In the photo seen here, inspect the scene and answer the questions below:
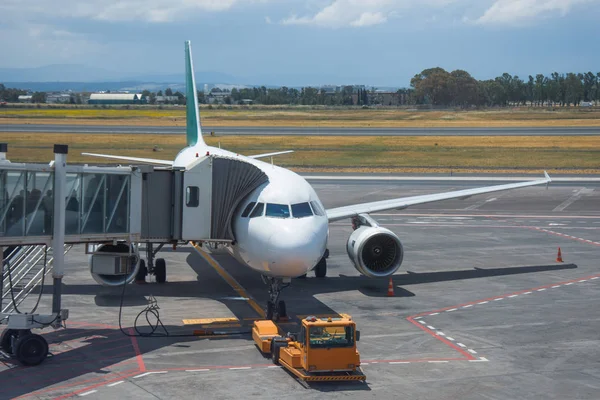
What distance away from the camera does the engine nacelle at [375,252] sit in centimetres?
3234

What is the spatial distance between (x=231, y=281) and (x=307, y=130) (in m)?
95.2

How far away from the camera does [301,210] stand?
2672 cm

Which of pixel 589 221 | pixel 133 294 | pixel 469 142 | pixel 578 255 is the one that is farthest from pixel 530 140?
pixel 133 294

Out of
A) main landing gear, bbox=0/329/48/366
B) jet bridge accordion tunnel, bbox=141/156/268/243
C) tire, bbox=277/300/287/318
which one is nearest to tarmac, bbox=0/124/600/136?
jet bridge accordion tunnel, bbox=141/156/268/243

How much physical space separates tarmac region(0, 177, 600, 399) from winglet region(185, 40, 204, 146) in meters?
5.51

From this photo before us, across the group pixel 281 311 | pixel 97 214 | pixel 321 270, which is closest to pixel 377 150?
pixel 321 270

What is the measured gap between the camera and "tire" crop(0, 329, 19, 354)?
2305 centimetres

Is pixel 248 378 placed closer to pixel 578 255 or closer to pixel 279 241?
pixel 279 241

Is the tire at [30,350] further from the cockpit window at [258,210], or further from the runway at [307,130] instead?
the runway at [307,130]

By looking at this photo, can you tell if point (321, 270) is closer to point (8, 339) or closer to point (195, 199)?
point (195, 199)

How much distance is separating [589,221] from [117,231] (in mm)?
33759

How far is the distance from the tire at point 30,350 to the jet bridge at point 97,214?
3 cm

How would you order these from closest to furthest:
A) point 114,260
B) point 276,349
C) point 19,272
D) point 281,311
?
1. point 276,349
2. point 19,272
3. point 281,311
4. point 114,260

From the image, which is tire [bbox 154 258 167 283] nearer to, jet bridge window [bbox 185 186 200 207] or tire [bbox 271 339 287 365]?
jet bridge window [bbox 185 186 200 207]
